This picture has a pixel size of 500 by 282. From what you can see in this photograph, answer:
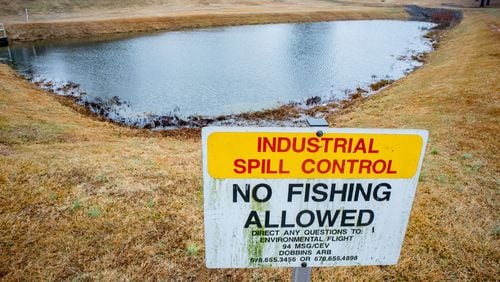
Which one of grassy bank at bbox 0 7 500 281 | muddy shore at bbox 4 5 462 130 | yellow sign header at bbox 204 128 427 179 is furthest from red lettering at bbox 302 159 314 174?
muddy shore at bbox 4 5 462 130

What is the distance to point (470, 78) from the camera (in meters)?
18.8

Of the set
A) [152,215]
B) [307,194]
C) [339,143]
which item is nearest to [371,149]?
[339,143]

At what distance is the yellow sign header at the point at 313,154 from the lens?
1987 mm

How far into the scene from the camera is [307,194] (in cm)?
215

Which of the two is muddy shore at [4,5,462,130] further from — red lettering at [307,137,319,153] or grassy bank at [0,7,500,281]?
red lettering at [307,137,319,153]

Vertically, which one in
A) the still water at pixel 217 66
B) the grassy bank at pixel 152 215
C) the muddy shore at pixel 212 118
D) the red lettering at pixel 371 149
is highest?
the red lettering at pixel 371 149

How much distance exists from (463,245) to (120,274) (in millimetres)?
4553

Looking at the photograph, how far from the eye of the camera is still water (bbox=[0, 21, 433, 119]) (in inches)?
814

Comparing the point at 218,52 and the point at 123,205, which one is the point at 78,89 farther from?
the point at 123,205

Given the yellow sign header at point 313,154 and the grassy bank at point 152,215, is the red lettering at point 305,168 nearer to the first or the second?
the yellow sign header at point 313,154

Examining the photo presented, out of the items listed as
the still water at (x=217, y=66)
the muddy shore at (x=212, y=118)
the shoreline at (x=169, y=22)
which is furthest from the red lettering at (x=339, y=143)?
the shoreline at (x=169, y=22)

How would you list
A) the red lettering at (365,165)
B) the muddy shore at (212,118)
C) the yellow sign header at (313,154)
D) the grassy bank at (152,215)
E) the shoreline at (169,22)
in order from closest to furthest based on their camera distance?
the yellow sign header at (313,154) < the red lettering at (365,165) < the grassy bank at (152,215) < the muddy shore at (212,118) < the shoreline at (169,22)

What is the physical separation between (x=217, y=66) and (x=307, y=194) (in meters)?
26.6

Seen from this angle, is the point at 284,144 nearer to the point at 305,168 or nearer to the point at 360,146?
the point at 305,168
